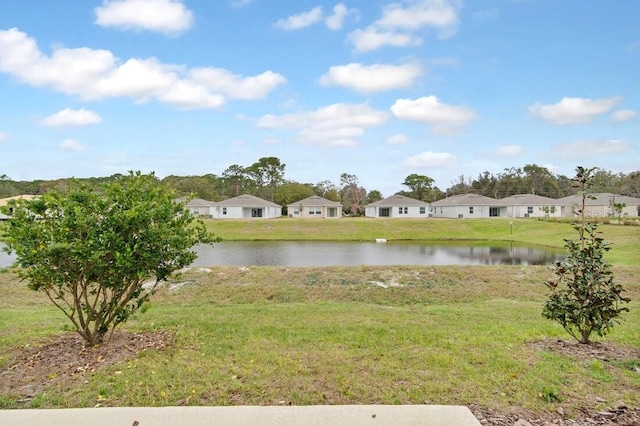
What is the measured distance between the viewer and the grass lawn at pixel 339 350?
11.9 feet

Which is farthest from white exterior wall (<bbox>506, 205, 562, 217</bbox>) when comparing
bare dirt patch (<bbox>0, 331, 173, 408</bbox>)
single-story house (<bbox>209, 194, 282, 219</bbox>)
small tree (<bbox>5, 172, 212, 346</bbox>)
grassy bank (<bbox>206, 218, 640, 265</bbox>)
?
small tree (<bbox>5, 172, 212, 346</bbox>)

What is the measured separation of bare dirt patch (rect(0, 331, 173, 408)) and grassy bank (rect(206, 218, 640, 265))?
29.1m

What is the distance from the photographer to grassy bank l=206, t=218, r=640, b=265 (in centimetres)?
3422

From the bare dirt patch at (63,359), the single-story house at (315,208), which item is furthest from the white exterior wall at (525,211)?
the bare dirt patch at (63,359)

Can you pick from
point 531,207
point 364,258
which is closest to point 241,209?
point 364,258

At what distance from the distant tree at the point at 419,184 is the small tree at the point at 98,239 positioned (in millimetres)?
66417

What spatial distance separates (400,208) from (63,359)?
52322mm

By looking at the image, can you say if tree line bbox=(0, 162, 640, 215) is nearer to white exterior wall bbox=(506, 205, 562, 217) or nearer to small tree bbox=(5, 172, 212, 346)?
white exterior wall bbox=(506, 205, 562, 217)

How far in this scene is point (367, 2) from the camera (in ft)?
41.6

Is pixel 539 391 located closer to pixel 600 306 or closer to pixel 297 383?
pixel 600 306

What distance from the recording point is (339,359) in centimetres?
454

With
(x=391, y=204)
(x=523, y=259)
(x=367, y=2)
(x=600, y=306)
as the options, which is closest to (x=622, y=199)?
(x=391, y=204)

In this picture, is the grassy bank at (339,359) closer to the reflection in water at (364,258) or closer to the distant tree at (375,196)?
the reflection in water at (364,258)

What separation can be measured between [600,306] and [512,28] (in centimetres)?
1122
